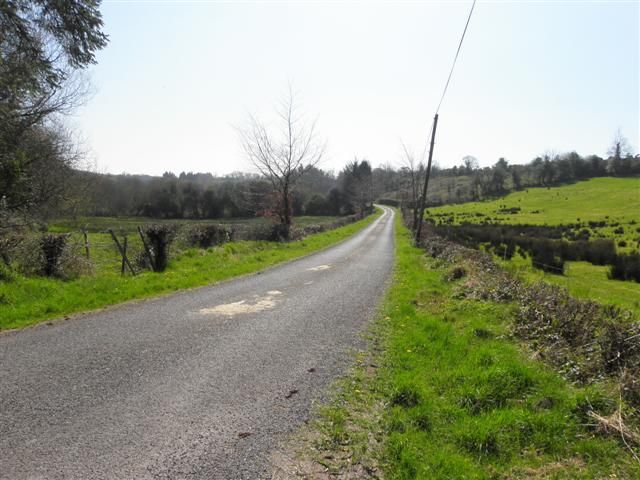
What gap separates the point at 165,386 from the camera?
4.53 m

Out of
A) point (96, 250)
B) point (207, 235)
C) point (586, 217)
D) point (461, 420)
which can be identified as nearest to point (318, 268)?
point (207, 235)

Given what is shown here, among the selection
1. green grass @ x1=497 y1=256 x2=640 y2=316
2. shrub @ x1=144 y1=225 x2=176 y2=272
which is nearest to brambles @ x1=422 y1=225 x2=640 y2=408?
green grass @ x1=497 y1=256 x2=640 y2=316

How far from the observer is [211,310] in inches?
322

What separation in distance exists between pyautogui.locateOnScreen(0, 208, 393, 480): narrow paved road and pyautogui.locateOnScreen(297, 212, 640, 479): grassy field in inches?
20.3

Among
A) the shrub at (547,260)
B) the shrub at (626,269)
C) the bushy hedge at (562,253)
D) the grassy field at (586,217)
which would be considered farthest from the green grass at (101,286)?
the shrub at (626,269)

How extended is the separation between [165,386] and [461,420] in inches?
136

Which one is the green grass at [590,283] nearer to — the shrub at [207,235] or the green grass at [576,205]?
the shrub at [207,235]

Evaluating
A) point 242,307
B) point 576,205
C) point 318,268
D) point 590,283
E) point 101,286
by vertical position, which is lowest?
point 590,283

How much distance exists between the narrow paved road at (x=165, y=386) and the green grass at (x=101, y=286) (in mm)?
726

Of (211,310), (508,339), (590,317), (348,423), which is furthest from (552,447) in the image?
(211,310)

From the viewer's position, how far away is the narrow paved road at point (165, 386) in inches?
125

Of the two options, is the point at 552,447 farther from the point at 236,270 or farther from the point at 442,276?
the point at 236,270

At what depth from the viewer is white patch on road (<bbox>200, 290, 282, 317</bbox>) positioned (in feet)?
26.4

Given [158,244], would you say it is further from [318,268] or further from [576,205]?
[576,205]
